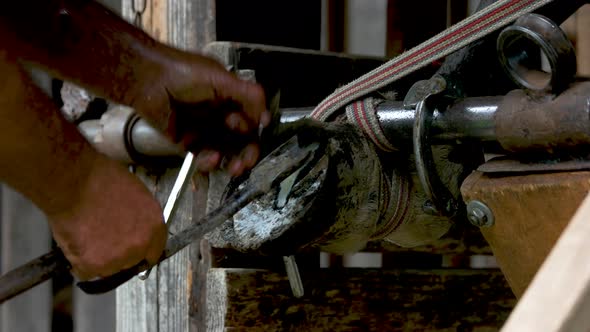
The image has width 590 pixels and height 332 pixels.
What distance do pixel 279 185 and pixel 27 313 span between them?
1725mm

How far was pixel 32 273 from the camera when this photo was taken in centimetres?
88

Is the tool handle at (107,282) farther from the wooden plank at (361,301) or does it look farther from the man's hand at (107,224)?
the wooden plank at (361,301)

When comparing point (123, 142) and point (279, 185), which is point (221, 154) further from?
point (123, 142)

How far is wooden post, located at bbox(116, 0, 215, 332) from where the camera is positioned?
55.5 inches

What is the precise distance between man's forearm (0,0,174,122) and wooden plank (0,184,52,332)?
1593 millimetres

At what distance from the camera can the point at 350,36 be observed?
318 centimetres

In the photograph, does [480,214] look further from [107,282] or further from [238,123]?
[107,282]

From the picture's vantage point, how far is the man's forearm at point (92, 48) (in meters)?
1.00

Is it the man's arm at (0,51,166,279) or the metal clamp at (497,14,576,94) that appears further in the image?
the metal clamp at (497,14,576,94)

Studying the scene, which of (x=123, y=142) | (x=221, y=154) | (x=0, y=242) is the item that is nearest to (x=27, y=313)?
(x=0, y=242)

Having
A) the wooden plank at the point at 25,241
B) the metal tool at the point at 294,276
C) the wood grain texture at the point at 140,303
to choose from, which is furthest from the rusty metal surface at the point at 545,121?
the wooden plank at the point at 25,241

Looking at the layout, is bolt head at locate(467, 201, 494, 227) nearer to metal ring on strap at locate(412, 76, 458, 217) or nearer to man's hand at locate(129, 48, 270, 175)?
metal ring on strap at locate(412, 76, 458, 217)

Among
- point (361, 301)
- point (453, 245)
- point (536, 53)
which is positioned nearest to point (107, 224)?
point (536, 53)

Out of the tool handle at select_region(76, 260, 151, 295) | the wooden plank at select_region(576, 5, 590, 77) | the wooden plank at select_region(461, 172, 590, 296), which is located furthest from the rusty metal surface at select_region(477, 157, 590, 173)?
the wooden plank at select_region(576, 5, 590, 77)
